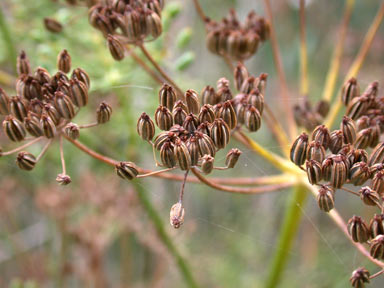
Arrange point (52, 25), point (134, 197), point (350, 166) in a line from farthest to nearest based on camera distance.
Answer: point (134, 197) → point (52, 25) → point (350, 166)

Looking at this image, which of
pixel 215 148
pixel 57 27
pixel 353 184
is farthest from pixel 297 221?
pixel 57 27

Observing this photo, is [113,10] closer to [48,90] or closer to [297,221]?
[48,90]

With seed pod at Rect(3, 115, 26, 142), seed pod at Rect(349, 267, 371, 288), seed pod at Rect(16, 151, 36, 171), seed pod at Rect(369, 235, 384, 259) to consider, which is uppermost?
seed pod at Rect(3, 115, 26, 142)

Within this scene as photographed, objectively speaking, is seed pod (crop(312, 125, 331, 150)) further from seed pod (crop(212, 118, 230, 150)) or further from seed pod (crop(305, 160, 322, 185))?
seed pod (crop(212, 118, 230, 150))

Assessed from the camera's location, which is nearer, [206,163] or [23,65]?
[206,163]

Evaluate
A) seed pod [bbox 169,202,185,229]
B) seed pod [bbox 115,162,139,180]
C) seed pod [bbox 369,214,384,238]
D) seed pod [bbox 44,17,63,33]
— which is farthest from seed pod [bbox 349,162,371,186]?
seed pod [bbox 44,17,63,33]

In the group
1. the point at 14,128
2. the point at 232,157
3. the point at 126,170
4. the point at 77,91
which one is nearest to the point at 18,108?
the point at 14,128

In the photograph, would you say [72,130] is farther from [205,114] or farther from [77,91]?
[205,114]
